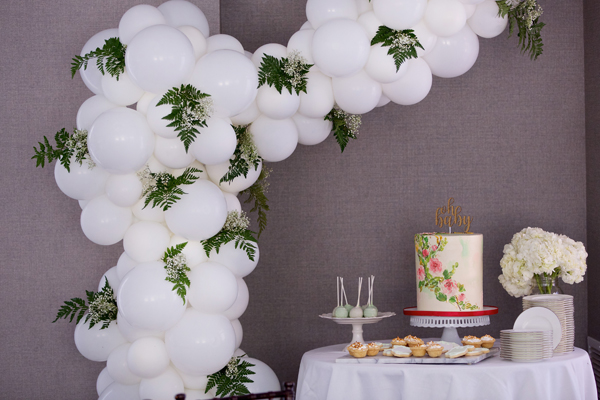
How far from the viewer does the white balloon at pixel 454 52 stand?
7.78ft

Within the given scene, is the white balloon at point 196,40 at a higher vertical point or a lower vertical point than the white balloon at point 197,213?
higher

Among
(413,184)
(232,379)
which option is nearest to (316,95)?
(413,184)

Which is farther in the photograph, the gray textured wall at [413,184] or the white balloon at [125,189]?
the gray textured wall at [413,184]

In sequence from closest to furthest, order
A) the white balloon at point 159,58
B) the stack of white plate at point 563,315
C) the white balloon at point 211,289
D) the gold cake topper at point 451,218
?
1. the white balloon at point 159,58
2. the white balloon at point 211,289
3. the stack of white plate at point 563,315
4. the gold cake topper at point 451,218

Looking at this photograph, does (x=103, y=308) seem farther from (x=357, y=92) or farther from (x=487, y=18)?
(x=487, y=18)

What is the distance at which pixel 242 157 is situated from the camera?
228cm

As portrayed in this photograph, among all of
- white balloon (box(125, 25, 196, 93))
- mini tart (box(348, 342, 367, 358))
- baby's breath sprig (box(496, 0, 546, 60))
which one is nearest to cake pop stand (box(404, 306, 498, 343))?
mini tart (box(348, 342, 367, 358))

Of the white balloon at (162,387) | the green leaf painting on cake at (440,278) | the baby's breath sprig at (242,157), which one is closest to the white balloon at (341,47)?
the baby's breath sprig at (242,157)

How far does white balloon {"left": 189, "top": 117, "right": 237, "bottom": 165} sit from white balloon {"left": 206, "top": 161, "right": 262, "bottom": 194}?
194mm

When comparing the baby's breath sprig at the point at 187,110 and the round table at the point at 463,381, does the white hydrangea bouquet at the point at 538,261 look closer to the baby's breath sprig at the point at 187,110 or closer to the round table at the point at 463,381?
the round table at the point at 463,381

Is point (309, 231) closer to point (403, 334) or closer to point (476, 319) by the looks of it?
point (403, 334)

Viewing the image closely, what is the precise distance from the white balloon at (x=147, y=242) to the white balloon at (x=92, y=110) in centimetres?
46

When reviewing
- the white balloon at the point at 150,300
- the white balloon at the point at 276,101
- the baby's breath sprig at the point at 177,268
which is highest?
the white balloon at the point at 276,101

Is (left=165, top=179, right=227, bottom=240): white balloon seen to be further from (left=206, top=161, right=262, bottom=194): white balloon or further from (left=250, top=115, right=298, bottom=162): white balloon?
(left=250, top=115, right=298, bottom=162): white balloon
